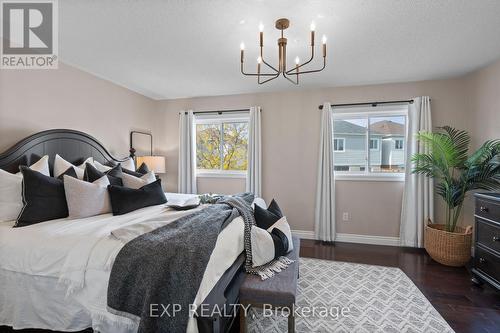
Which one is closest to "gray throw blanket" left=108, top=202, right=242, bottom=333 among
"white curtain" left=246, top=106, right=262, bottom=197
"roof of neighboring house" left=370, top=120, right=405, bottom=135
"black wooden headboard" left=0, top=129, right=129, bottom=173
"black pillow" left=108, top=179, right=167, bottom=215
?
"black pillow" left=108, top=179, right=167, bottom=215

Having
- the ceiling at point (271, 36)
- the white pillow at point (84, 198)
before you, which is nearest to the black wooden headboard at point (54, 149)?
the white pillow at point (84, 198)

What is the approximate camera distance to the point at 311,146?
150 inches

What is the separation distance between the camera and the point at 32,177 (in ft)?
6.28

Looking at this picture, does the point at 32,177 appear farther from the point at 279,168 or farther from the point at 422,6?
the point at 422,6

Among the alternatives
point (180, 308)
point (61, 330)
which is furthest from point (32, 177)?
point (180, 308)

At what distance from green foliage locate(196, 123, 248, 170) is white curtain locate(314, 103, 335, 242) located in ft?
4.36

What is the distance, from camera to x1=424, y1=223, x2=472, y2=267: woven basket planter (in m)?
2.75

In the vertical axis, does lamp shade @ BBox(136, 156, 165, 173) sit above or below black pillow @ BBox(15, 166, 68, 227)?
above

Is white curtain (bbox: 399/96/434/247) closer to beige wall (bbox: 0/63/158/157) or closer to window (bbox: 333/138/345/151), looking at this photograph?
A: window (bbox: 333/138/345/151)

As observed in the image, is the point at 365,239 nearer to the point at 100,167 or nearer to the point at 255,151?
the point at 255,151

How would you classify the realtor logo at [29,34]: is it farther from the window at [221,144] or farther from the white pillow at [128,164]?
the window at [221,144]

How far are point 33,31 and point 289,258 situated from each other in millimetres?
3111

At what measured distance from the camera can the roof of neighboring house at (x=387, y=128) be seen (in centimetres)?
359

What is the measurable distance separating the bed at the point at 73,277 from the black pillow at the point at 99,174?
0.67 metres
